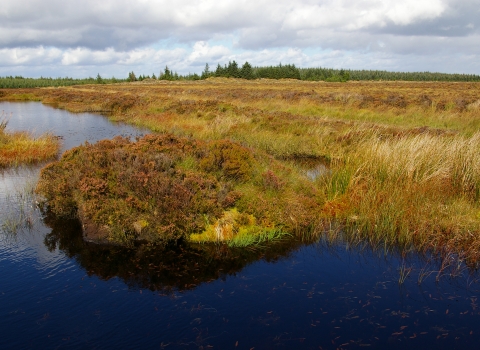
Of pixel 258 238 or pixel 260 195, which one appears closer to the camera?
pixel 258 238

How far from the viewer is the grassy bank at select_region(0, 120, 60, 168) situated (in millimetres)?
16167

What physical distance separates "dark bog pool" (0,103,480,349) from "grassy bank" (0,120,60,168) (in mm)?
7753

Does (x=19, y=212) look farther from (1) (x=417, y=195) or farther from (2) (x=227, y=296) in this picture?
(1) (x=417, y=195)

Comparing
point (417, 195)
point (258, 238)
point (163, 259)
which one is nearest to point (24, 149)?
point (163, 259)

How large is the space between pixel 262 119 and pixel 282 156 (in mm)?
4628

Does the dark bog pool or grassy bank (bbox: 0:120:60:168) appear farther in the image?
grassy bank (bbox: 0:120:60:168)

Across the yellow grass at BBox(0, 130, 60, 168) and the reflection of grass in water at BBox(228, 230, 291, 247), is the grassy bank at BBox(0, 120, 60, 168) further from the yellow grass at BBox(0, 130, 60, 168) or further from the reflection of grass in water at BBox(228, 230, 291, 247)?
the reflection of grass in water at BBox(228, 230, 291, 247)

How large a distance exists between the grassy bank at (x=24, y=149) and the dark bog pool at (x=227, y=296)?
7753mm

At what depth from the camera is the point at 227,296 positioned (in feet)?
22.8

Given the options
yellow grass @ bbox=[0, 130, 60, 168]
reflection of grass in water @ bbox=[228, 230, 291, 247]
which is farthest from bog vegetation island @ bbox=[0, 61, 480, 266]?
yellow grass @ bbox=[0, 130, 60, 168]

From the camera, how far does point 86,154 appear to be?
11.3 metres

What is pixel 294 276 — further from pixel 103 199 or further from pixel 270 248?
pixel 103 199

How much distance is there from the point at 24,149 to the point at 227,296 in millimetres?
14031

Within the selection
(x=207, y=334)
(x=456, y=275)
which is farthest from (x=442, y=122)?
(x=207, y=334)
